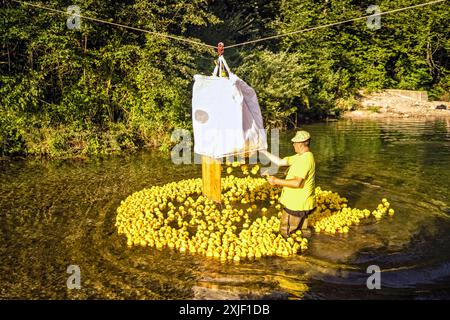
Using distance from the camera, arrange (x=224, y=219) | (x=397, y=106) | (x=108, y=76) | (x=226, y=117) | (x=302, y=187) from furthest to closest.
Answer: (x=397, y=106), (x=108, y=76), (x=224, y=219), (x=302, y=187), (x=226, y=117)

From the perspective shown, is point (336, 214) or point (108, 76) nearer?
point (336, 214)

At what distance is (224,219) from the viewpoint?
9.93 metres

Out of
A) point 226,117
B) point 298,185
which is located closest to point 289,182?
point 298,185

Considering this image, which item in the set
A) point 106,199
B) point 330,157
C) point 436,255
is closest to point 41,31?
point 106,199

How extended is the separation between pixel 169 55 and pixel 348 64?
666 inches

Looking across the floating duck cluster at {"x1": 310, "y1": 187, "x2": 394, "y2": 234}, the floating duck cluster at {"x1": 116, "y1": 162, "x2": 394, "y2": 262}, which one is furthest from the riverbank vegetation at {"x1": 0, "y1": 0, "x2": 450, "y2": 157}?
the floating duck cluster at {"x1": 310, "y1": 187, "x2": 394, "y2": 234}

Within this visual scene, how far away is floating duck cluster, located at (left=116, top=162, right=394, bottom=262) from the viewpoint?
8.38 meters

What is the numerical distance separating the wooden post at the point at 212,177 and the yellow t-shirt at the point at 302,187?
1.81m

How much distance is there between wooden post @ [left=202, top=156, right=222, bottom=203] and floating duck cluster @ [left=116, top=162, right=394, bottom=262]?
452 millimetres

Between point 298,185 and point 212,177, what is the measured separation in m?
2.39

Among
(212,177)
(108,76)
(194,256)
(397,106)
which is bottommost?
(194,256)

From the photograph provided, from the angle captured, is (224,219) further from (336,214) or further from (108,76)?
(108,76)

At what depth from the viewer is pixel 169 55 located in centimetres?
1783

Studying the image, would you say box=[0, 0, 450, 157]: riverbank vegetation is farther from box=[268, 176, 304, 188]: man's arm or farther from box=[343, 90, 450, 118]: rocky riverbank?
box=[268, 176, 304, 188]: man's arm
